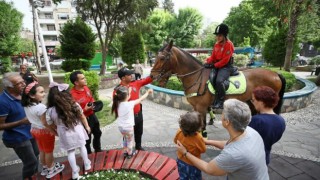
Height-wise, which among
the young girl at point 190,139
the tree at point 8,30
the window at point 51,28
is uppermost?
the window at point 51,28

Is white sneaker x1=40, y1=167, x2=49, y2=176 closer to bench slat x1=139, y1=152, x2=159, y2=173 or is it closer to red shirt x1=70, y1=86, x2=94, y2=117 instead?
red shirt x1=70, y1=86, x2=94, y2=117

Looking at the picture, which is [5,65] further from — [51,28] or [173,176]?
[51,28]

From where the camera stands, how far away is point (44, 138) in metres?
3.21

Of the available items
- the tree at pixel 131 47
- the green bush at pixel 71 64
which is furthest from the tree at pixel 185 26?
the green bush at pixel 71 64

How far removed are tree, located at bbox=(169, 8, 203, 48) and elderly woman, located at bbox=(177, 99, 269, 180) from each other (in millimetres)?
35840

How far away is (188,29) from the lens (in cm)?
3709

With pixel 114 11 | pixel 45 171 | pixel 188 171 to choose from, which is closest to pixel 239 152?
pixel 188 171

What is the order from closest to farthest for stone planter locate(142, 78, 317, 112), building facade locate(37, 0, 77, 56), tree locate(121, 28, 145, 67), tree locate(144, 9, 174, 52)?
stone planter locate(142, 78, 317, 112)
tree locate(121, 28, 145, 67)
tree locate(144, 9, 174, 52)
building facade locate(37, 0, 77, 56)

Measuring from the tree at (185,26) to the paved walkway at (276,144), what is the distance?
30.8 m

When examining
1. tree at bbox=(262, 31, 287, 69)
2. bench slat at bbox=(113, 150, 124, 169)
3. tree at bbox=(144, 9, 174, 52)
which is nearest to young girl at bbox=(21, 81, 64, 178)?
bench slat at bbox=(113, 150, 124, 169)

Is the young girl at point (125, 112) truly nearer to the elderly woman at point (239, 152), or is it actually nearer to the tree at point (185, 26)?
the elderly woman at point (239, 152)

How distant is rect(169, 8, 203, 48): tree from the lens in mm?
36438

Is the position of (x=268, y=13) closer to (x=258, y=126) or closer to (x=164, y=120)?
(x=164, y=120)

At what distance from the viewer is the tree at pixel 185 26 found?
3644 centimetres
